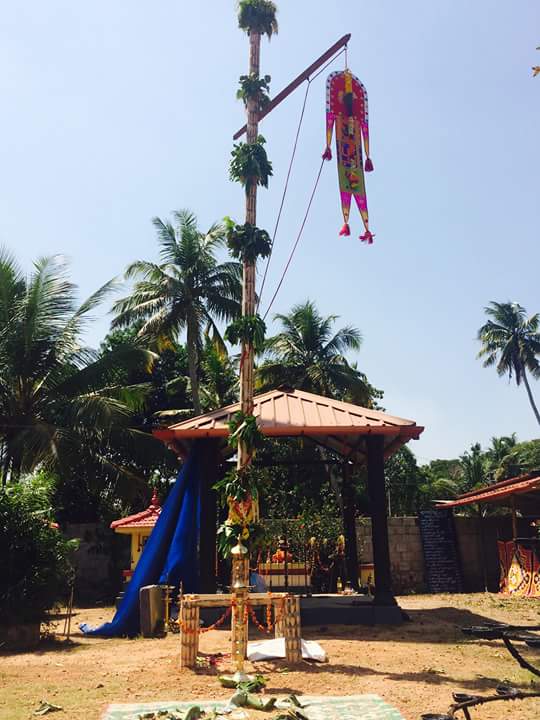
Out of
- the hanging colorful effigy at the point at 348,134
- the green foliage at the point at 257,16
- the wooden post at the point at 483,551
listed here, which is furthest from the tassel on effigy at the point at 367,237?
the wooden post at the point at 483,551

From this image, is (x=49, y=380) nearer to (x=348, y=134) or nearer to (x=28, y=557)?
(x=28, y=557)

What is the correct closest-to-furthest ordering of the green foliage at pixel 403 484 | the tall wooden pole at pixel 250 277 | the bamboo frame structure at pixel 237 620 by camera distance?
1. the bamboo frame structure at pixel 237 620
2. the tall wooden pole at pixel 250 277
3. the green foliage at pixel 403 484

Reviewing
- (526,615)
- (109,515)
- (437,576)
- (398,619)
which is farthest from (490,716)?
(109,515)

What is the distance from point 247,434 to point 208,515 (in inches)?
168

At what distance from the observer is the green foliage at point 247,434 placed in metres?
8.06

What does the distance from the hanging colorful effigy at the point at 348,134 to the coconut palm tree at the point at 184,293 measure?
15902 millimetres

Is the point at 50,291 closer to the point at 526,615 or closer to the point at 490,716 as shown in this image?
the point at 526,615

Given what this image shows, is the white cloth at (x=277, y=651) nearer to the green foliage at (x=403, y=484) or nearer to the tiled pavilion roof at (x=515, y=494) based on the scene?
the tiled pavilion roof at (x=515, y=494)

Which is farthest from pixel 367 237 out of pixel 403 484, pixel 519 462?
pixel 519 462

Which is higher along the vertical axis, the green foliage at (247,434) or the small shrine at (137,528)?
the green foliage at (247,434)

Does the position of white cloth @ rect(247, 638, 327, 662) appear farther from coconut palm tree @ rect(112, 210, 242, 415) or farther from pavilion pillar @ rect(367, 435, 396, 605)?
coconut palm tree @ rect(112, 210, 242, 415)

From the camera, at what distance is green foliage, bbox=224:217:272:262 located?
8836mm

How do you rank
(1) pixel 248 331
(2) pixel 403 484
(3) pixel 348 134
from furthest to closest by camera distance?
1. (2) pixel 403 484
2. (3) pixel 348 134
3. (1) pixel 248 331

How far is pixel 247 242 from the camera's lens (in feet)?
29.0
